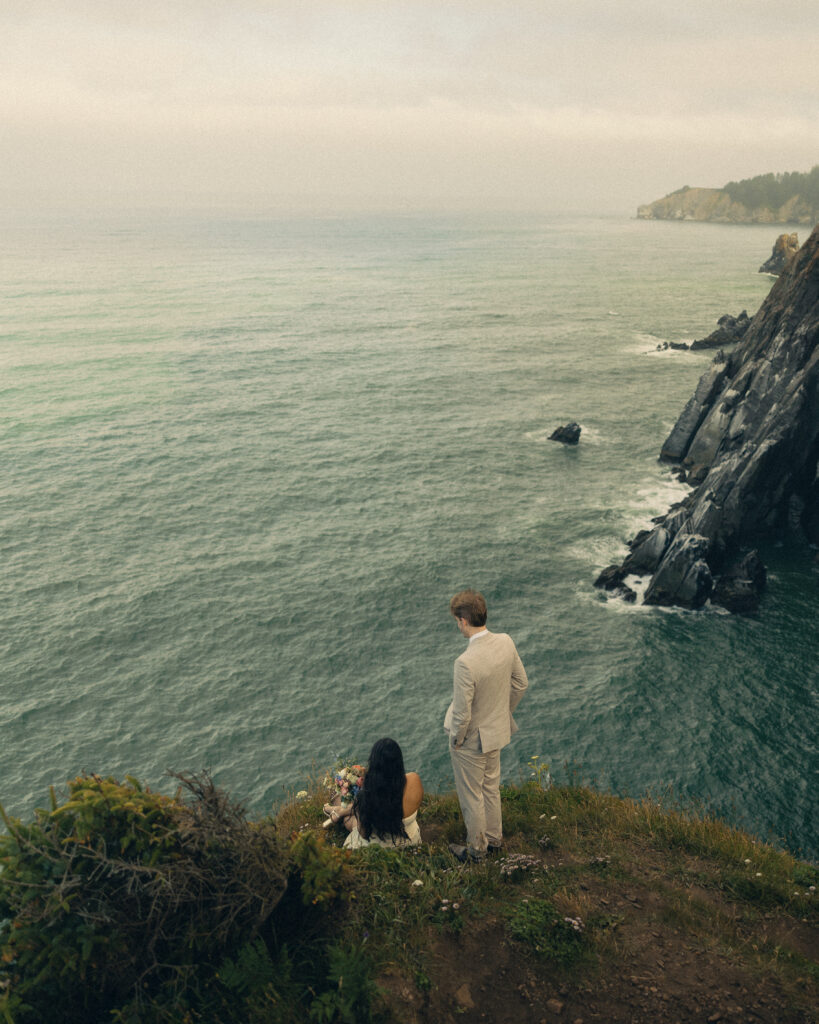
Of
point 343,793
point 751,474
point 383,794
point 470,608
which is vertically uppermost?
point 470,608

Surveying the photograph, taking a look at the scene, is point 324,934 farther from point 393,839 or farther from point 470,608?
point 470,608

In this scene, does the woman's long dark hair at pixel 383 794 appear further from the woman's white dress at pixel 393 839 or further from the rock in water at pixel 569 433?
the rock in water at pixel 569 433

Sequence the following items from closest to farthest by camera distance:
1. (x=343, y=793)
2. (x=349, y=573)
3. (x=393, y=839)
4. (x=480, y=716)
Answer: (x=480, y=716) < (x=393, y=839) < (x=343, y=793) < (x=349, y=573)

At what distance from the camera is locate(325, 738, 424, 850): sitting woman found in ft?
29.6

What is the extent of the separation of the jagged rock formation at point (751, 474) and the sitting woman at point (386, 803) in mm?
29664

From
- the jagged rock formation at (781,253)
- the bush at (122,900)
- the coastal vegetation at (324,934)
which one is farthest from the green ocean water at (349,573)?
the jagged rock formation at (781,253)

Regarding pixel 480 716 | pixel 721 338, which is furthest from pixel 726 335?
pixel 480 716

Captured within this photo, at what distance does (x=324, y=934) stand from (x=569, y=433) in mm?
52573

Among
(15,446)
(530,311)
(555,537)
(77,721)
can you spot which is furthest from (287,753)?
(530,311)

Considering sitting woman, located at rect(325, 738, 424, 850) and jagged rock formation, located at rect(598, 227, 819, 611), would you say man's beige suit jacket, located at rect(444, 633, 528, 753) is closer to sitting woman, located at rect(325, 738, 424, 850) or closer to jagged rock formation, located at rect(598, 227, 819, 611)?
sitting woman, located at rect(325, 738, 424, 850)

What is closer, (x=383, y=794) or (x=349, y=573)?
(x=383, y=794)

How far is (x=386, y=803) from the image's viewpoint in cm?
921

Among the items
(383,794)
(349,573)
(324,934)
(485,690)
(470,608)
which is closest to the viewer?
(324,934)

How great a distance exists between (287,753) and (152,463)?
3227 centimetres
